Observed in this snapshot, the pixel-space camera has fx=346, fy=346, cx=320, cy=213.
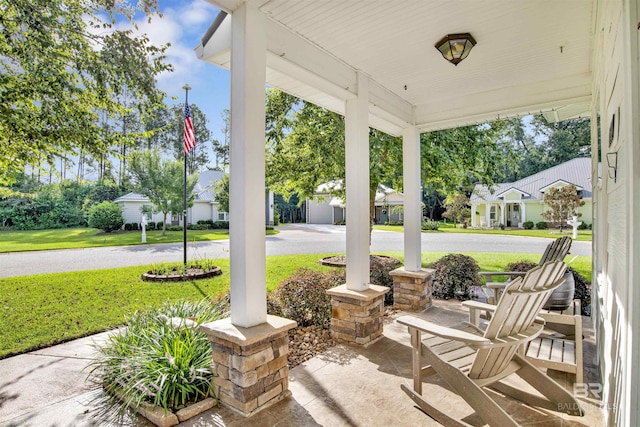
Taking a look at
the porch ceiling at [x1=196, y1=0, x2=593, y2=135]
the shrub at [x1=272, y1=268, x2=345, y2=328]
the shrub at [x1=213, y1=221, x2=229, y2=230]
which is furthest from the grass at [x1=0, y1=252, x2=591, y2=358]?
the shrub at [x1=213, y1=221, x2=229, y2=230]

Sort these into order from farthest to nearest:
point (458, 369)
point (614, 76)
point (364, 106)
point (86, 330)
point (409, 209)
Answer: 1. point (409, 209)
2. point (86, 330)
3. point (364, 106)
4. point (458, 369)
5. point (614, 76)

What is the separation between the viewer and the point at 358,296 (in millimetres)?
3699

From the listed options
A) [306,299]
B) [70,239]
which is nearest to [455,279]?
[306,299]

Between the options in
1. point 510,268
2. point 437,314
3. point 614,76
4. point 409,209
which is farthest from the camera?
point 510,268

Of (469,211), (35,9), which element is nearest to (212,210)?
(469,211)

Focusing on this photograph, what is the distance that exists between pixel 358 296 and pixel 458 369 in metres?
1.56

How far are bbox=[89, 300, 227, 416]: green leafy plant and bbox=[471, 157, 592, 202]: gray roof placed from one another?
17.3 m

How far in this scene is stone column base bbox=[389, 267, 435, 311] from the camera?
5.06m

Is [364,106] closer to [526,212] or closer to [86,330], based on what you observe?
[86,330]

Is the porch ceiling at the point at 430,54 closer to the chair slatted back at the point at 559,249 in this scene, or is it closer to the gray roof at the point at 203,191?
the chair slatted back at the point at 559,249

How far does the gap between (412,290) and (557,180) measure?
61.5 feet

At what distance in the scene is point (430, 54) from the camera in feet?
11.8

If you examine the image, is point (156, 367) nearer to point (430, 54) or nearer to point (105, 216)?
point (430, 54)

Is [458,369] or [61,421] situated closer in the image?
[458,369]
